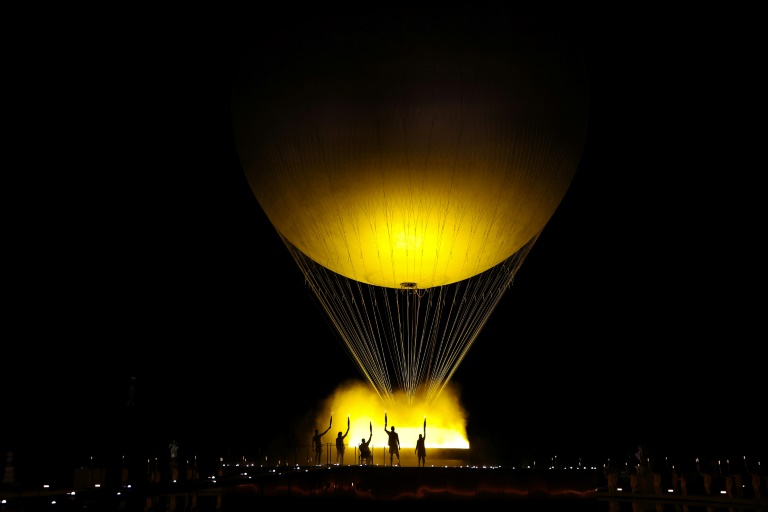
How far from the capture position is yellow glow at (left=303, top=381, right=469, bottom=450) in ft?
78.9

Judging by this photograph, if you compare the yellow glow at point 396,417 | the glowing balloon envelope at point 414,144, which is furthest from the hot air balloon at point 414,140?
the yellow glow at point 396,417

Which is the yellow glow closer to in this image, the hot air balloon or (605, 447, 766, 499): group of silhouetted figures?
(605, 447, 766, 499): group of silhouetted figures

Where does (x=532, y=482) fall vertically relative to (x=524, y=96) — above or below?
below

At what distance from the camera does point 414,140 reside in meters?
16.5

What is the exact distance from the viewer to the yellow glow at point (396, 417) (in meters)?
24.0

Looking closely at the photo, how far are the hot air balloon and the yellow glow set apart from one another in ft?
21.3

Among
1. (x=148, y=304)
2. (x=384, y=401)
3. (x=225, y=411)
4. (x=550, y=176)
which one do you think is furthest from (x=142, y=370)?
(x=550, y=176)

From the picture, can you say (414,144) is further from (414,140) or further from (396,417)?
(396,417)

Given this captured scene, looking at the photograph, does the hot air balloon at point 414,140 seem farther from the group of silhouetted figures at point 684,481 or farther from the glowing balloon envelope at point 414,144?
the group of silhouetted figures at point 684,481

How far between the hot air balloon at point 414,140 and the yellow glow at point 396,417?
6.49 m

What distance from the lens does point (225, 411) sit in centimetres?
2961

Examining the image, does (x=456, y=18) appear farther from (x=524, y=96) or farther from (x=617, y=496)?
(x=617, y=496)

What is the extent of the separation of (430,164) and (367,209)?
7.00 feet

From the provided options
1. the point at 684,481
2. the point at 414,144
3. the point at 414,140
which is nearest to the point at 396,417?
the point at 684,481
